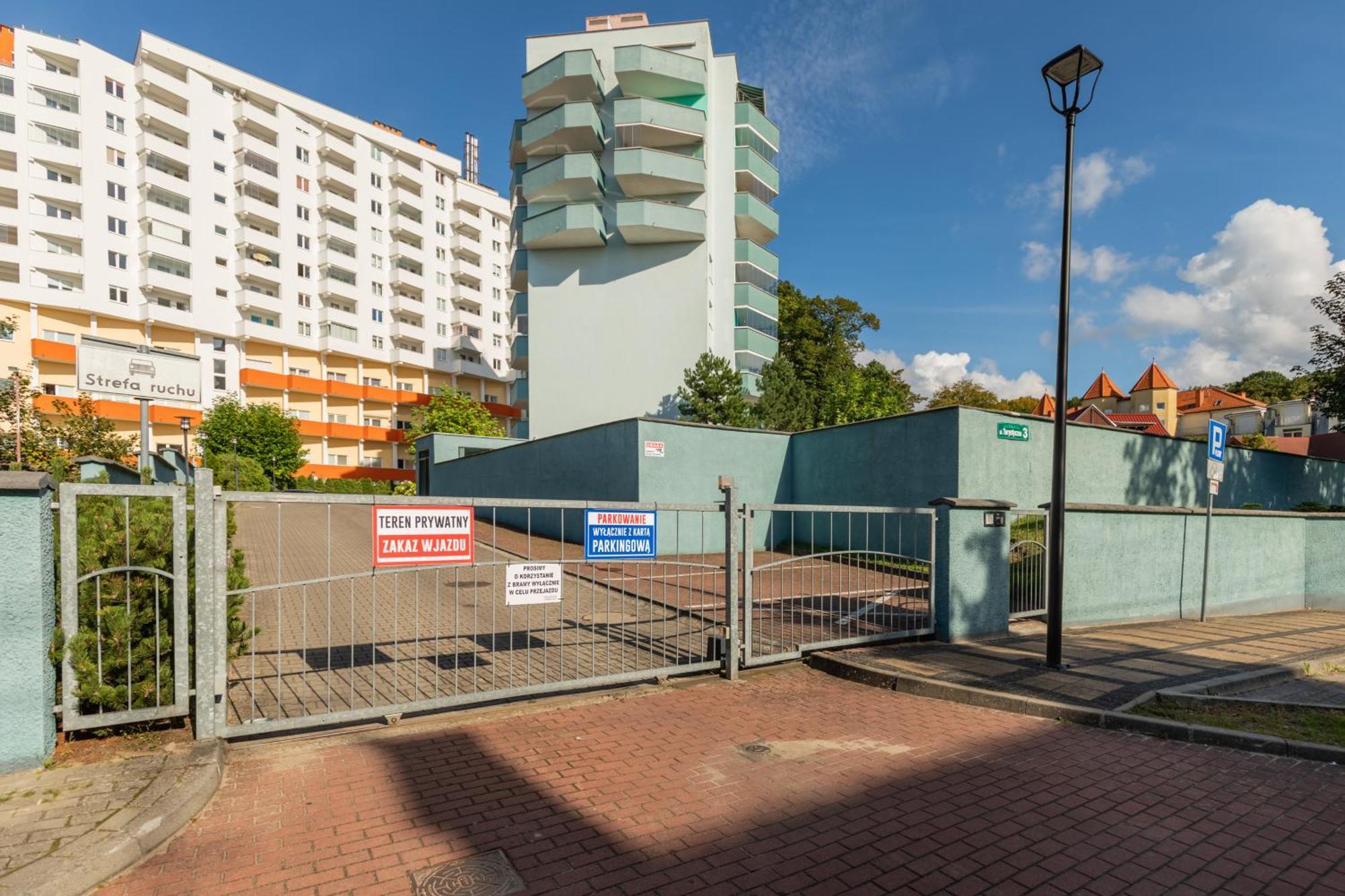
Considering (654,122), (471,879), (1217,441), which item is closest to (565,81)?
(654,122)

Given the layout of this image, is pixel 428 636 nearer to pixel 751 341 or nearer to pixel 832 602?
pixel 832 602

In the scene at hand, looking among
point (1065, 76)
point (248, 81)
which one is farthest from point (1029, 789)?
point (248, 81)

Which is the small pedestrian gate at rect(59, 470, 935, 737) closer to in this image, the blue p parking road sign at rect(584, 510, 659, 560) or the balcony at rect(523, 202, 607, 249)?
the blue p parking road sign at rect(584, 510, 659, 560)

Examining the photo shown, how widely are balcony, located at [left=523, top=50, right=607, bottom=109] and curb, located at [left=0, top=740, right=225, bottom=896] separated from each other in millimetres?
36243

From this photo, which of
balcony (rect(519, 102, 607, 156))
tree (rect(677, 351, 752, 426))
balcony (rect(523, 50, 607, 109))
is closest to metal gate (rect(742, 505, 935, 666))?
tree (rect(677, 351, 752, 426))

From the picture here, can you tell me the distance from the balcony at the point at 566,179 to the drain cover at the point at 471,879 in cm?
3436

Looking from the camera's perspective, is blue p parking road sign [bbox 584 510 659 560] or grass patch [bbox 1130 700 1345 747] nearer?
grass patch [bbox 1130 700 1345 747]

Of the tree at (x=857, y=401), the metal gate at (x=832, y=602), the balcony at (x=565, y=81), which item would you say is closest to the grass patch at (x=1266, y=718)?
the metal gate at (x=832, y=602)

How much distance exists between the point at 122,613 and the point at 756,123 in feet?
135

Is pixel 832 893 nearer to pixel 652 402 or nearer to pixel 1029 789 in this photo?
pixel 1029 789

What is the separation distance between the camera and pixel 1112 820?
3814mm

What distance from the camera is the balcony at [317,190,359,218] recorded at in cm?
5872

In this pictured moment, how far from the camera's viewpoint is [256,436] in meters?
48.8

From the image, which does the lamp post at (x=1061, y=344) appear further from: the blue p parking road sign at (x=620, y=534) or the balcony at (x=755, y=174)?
the balcony at (x=755, y=174)
